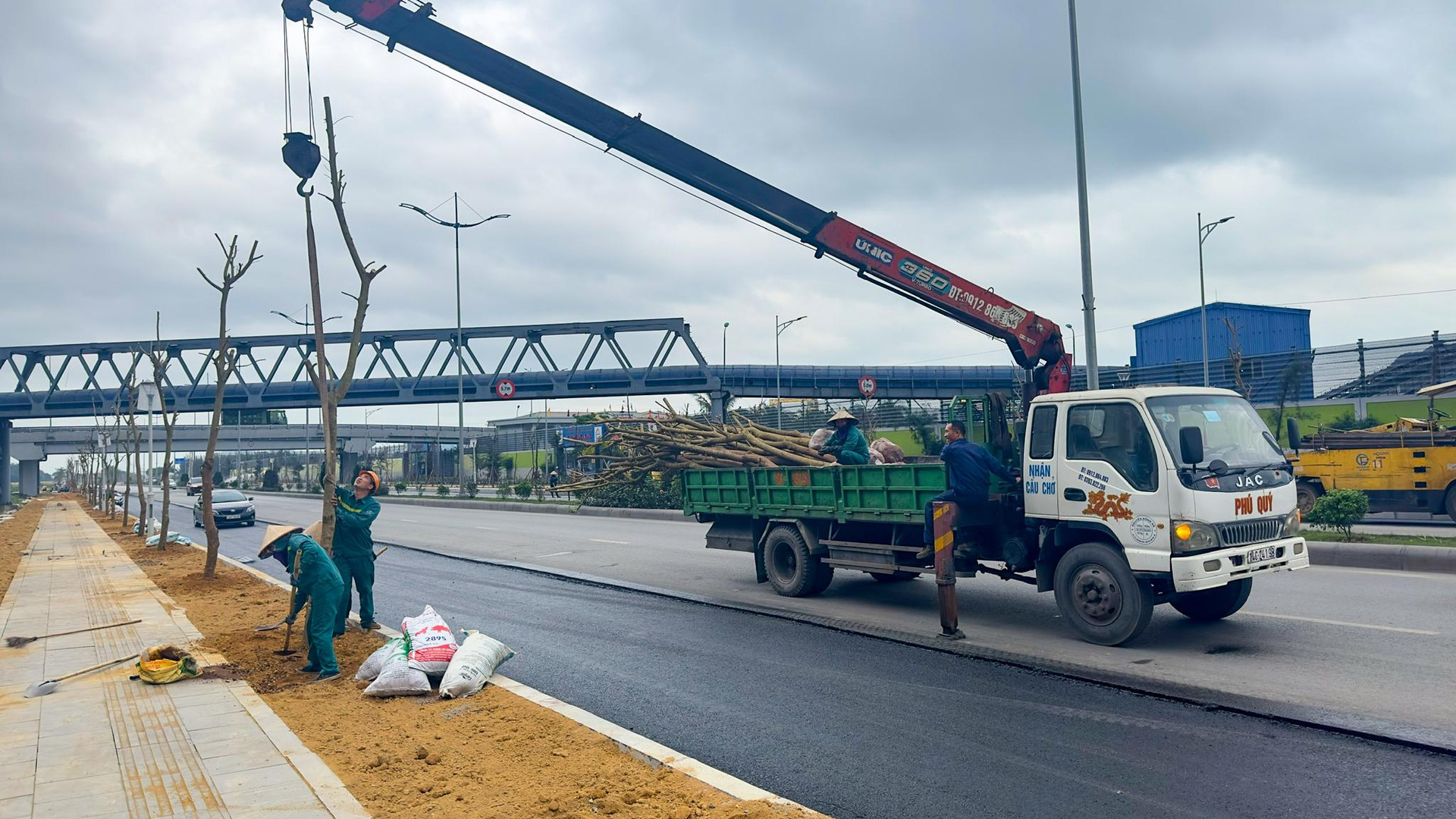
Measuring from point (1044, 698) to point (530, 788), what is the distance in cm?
355

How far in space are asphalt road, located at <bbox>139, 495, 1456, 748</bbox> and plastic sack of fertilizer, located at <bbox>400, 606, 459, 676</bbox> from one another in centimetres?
405

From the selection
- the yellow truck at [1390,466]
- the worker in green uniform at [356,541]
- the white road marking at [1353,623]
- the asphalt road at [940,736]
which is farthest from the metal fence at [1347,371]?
the worker in green uniform at [356,541]

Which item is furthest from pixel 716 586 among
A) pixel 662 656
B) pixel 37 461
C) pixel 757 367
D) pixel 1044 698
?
pixel 37 461

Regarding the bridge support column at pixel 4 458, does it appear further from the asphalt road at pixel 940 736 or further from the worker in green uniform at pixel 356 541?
the asphalt road at pixel 940 736

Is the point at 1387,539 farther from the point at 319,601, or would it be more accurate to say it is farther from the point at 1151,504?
the point at 319,601

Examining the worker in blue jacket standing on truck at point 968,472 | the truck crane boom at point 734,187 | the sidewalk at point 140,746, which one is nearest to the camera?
the sidewalk at point 140,746

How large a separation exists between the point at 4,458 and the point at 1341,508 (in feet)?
217

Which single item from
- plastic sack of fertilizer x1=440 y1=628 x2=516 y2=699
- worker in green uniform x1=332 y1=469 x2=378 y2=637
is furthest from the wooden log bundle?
plastic sack of fertilizer x1=440 y1=628 x2=516 y2=699

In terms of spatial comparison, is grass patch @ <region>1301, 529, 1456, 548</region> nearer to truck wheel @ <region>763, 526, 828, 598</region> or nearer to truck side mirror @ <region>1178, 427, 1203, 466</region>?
truck side mirror @ <region>1178, 427, 1203, 466</region>

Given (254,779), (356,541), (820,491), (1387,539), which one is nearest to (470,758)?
(254,779)

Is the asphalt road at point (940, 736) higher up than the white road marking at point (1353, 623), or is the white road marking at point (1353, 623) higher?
the white road marking at point (1353, 623)

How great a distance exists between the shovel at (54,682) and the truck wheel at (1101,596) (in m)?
8.18

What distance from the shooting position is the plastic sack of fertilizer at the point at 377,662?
23.7 ft

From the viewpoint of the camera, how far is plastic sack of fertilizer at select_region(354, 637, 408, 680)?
722 cm
